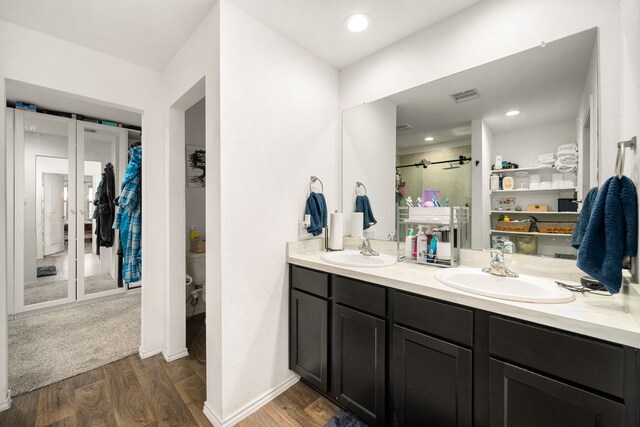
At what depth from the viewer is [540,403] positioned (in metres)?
0.93

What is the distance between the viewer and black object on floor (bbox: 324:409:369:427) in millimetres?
1508

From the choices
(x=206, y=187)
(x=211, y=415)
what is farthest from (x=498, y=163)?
(x=211, y=415)

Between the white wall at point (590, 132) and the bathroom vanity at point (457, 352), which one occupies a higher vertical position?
the white wall at point (590, 132)

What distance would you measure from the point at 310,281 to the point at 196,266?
1.72 metres

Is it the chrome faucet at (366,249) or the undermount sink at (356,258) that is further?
the chrome faucet at (366,249)

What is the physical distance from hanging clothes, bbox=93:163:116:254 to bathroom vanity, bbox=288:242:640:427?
3.02 meters

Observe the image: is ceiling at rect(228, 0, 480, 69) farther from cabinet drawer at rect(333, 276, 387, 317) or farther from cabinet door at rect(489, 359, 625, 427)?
cabinet door at rect(489, 359, 625, 427)

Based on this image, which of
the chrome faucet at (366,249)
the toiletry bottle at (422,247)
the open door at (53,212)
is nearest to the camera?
the toiletry bottle at (422,247)

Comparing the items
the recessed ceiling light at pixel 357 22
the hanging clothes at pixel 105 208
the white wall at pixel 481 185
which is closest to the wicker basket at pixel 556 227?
the white wall at pixel 481 185

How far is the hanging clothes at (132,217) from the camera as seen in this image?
2369mm

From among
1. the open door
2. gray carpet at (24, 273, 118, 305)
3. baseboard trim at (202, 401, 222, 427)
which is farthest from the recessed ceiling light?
gray carpet at (24, 273, 118, 305)

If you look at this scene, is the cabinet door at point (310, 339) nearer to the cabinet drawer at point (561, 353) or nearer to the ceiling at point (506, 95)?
the cabinet drawer at point (561, 353)

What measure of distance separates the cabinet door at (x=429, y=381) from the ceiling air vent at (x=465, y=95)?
4.74 feet

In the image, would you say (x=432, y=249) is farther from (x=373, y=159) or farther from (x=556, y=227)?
(x=373, y=159)
